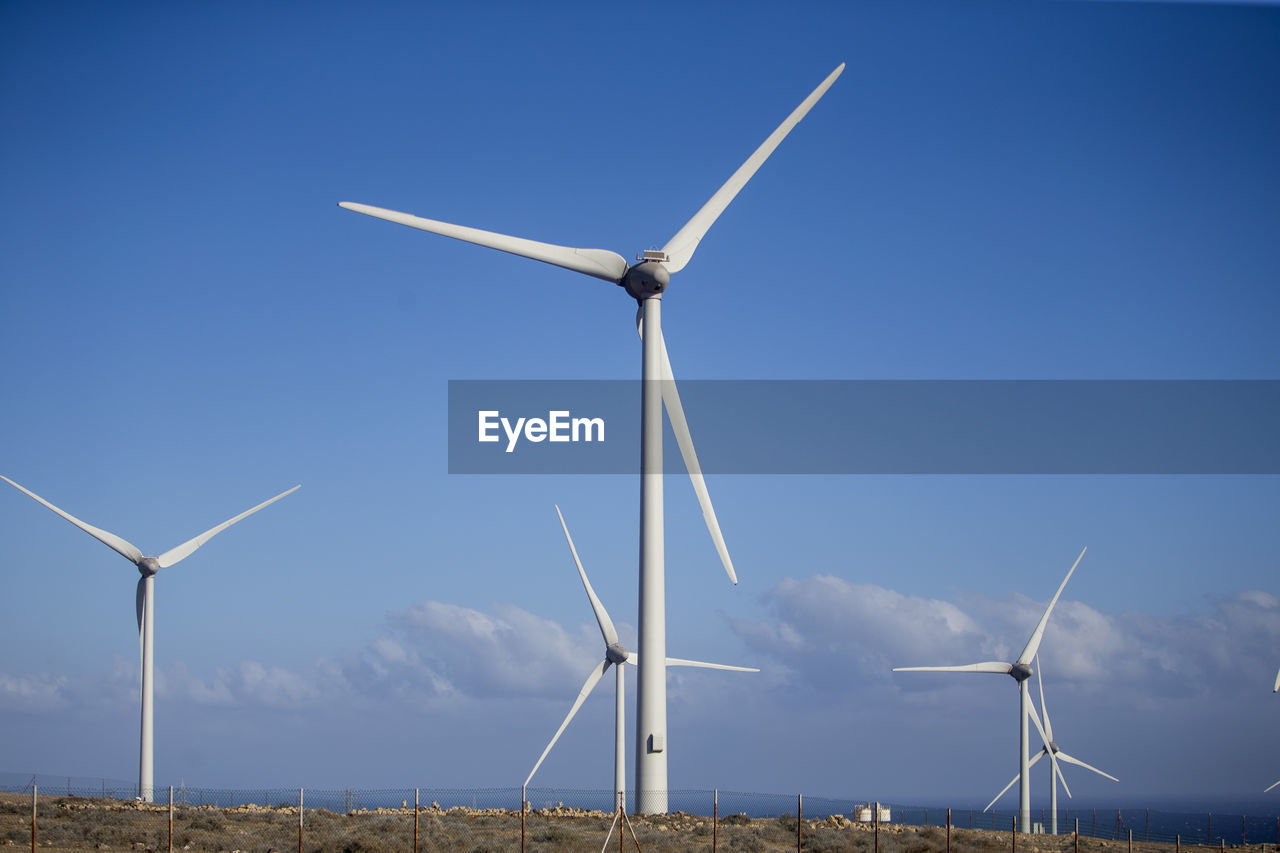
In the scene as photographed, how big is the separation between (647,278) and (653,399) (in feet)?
Answer: 19.4

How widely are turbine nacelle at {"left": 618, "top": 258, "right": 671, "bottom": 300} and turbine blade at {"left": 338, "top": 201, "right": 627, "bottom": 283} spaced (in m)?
0.75

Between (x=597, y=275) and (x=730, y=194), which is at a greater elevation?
(x=730, y=194)

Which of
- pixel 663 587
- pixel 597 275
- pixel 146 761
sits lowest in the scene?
pixel 146 761

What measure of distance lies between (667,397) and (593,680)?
2762 cm

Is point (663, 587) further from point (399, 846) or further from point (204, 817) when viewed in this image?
point (204, 817)

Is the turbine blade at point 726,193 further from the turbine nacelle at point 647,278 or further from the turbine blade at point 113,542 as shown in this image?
the turbine blade at point 113,542

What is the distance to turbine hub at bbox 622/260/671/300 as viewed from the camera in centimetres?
5875

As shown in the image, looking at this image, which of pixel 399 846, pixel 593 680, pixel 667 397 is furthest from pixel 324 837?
pixel 593 680

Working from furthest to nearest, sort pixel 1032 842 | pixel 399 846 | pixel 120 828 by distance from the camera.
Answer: pixel 1032 842
pixel 120 828
pixel 399 846

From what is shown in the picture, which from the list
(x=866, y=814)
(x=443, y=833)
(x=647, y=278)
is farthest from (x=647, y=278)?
(x=866, y=814)

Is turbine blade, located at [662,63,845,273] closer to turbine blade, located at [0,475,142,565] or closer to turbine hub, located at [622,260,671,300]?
turbine hub, located at [622,260,671,300]

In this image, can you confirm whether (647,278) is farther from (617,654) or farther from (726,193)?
(617,654)

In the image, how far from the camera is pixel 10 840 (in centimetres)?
4538

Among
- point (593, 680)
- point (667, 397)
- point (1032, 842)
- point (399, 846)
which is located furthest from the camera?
point (593, 680)
